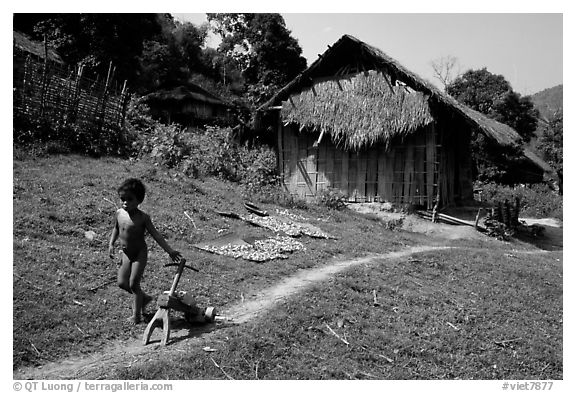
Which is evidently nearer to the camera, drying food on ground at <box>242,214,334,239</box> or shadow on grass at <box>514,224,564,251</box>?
drying food on ground at <box>242,214,334,239</box>

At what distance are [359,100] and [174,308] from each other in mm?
11838

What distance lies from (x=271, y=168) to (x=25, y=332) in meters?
13.3

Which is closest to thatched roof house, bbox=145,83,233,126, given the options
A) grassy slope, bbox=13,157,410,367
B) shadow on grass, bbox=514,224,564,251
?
grassy slope, bbox=13,157,410,367

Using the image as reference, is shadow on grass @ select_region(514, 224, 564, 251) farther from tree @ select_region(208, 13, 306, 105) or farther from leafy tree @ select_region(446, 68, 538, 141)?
tree @ select_region(208, 13, 306, 105)

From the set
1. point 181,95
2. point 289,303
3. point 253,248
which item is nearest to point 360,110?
point 253,248

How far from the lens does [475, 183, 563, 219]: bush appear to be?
21922 millimetres

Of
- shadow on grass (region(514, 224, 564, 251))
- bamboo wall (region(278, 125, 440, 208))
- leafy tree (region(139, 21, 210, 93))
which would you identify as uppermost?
leafy tree (region(139, 21, 210, 93))

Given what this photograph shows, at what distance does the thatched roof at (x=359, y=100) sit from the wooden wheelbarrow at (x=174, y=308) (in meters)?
10.7

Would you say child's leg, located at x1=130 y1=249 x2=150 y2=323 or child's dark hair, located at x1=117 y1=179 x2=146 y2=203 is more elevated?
child's dark hair, located at x1=117 y1=179 x2=146 y2=203

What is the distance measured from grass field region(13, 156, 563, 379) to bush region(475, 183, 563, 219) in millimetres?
11340

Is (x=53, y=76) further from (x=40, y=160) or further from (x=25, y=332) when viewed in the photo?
(x=25, y=332)

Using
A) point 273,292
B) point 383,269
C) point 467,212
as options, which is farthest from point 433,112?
point 273,292

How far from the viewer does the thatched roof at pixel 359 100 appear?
15.1 meters

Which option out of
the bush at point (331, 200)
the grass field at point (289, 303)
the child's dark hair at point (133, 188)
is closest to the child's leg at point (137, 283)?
the grass field at point (289, 303)
